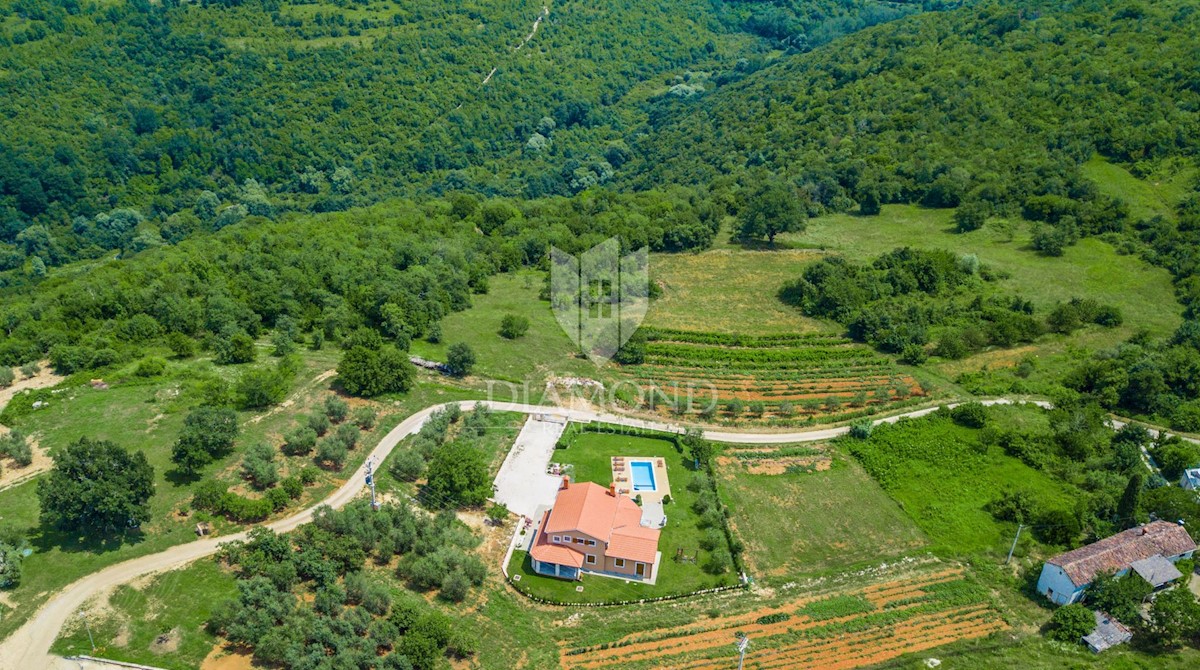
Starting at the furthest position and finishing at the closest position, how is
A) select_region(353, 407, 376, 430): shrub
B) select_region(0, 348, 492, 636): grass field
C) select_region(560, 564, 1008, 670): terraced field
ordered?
select_region(353, 407, 376, 430): shrub, select_region(0, 348, 492, 636): grass field, select_region(560, 564, 1008, 670): terraced field

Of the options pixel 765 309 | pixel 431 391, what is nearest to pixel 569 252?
pixel 765 309

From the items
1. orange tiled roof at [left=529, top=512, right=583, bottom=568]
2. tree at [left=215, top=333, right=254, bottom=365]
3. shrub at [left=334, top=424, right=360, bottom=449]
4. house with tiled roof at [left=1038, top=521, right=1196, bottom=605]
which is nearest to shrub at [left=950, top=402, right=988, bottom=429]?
house with tiled roof at [left=1038, top=521, right=1196, bottom=605]

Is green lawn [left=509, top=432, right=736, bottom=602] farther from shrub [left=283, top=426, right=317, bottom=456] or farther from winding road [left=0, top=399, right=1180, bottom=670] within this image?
shrub [left=283, top=426, right=317, bottom=456]

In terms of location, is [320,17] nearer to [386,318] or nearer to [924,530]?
[386,318]

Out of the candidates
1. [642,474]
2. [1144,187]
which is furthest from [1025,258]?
[642,474]

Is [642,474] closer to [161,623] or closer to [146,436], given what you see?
[161,623]

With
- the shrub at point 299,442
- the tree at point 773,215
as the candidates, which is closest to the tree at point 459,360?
the shrub at point 299,442
